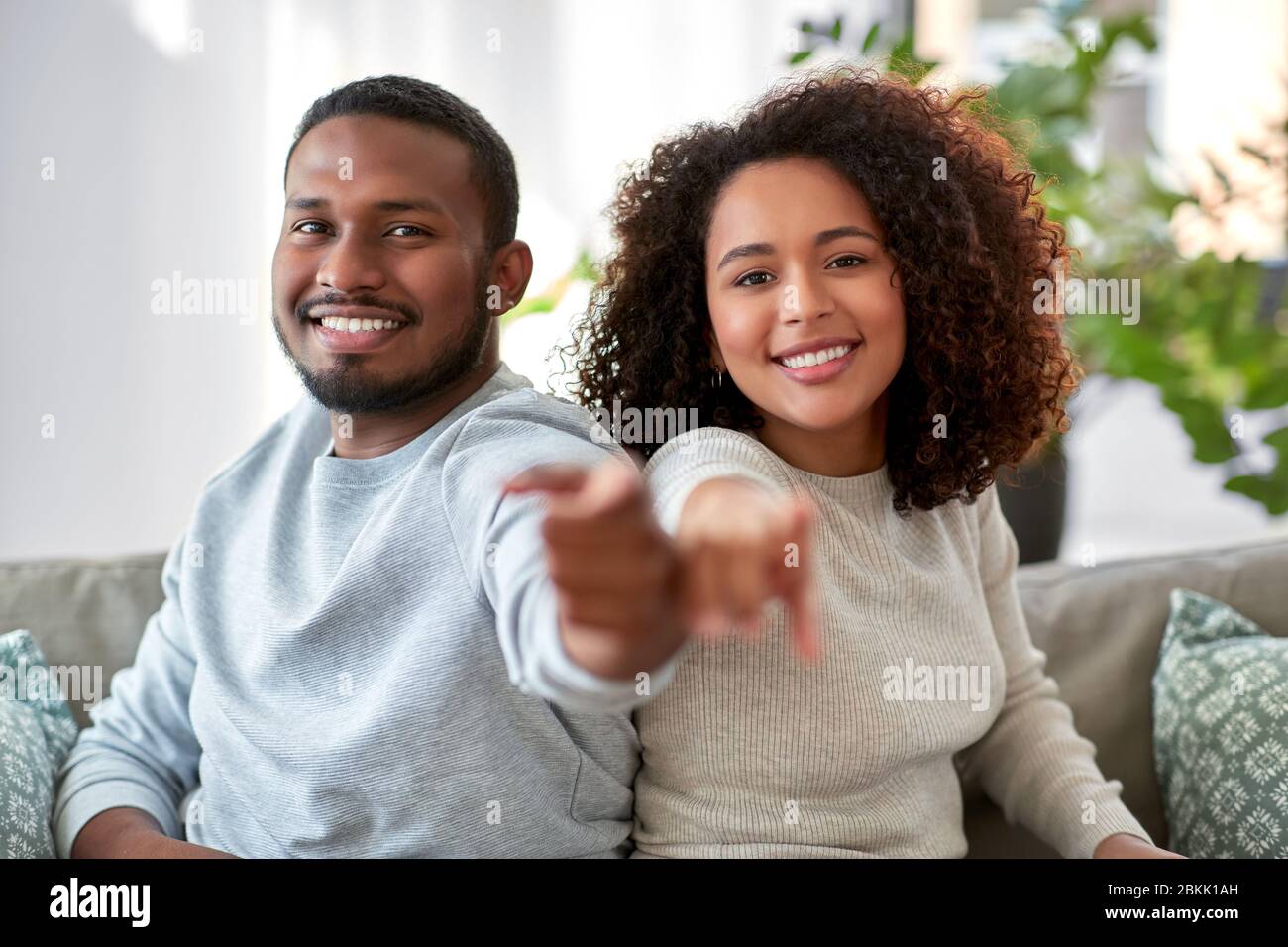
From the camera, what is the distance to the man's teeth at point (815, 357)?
0.97 m

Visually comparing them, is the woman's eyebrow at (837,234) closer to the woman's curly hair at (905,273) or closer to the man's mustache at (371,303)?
the woman's curly hair at (905,273)

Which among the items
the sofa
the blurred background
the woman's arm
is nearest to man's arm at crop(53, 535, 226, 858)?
the sofa

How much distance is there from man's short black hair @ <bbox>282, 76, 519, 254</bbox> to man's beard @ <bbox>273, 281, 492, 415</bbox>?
0.24ft

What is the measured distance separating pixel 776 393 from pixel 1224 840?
64 cm

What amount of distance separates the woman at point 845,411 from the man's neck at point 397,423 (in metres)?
0.15

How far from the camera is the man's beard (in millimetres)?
A: 969

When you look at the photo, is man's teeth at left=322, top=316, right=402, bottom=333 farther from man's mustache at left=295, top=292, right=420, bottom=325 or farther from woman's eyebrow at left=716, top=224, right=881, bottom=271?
woman's eyebrow at left=716, top=224, right=881, bottom=271

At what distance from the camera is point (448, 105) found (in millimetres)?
996

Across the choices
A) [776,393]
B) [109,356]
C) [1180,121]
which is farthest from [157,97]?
[1180,121]

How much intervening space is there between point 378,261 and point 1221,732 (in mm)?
925

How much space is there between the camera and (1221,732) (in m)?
1.23

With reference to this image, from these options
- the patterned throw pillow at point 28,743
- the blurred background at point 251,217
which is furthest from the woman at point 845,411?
the blurred background at point 251,217

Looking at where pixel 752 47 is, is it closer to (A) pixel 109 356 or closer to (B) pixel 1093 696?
(A) pixel 109 356

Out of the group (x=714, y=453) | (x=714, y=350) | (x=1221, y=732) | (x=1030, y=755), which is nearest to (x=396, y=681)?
(x=714, y=453)
